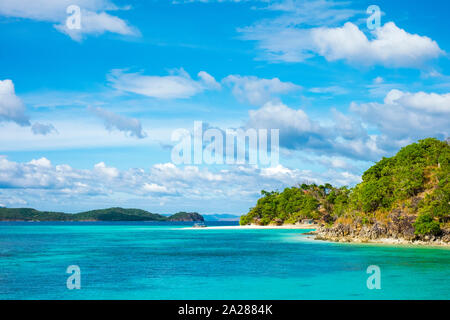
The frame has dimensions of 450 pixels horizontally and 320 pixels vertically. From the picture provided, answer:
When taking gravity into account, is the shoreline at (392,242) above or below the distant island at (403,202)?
below

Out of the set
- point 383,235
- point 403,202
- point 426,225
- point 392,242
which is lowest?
point 392,242

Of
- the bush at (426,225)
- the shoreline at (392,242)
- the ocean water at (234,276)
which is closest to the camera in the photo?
the ocean water at (234,276)

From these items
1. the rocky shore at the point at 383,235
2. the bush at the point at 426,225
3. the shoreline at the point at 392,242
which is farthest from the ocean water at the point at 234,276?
the rocky shore at the point at 383,235

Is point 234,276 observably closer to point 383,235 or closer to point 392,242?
point 392,242

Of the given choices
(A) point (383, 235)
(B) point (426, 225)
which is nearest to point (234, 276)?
(B) point (426, 225)

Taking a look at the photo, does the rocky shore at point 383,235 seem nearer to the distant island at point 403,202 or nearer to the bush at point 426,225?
the distant island at point 403,202

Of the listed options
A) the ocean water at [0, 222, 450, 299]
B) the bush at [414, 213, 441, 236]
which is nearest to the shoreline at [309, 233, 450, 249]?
the bush at [414, 213, 441, 236]

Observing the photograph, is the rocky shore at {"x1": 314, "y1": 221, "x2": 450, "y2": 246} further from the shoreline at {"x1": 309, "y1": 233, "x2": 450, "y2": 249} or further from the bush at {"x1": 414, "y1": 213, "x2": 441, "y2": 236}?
the bush at {"x1": 414, "y1": 213, "x2": 441, "y2": 236}

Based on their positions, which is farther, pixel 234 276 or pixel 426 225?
pixel 426 225

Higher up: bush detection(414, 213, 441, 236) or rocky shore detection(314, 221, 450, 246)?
bush detection(414, 213, 441, 236)

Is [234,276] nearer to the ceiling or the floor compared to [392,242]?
nearer to the ceiling

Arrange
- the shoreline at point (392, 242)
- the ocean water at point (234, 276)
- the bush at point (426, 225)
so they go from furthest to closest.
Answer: the shoreline at point (392, 242), the bush at point (426, 225), the ocean water at point (234, 276)

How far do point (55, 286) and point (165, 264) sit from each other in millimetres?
14764
